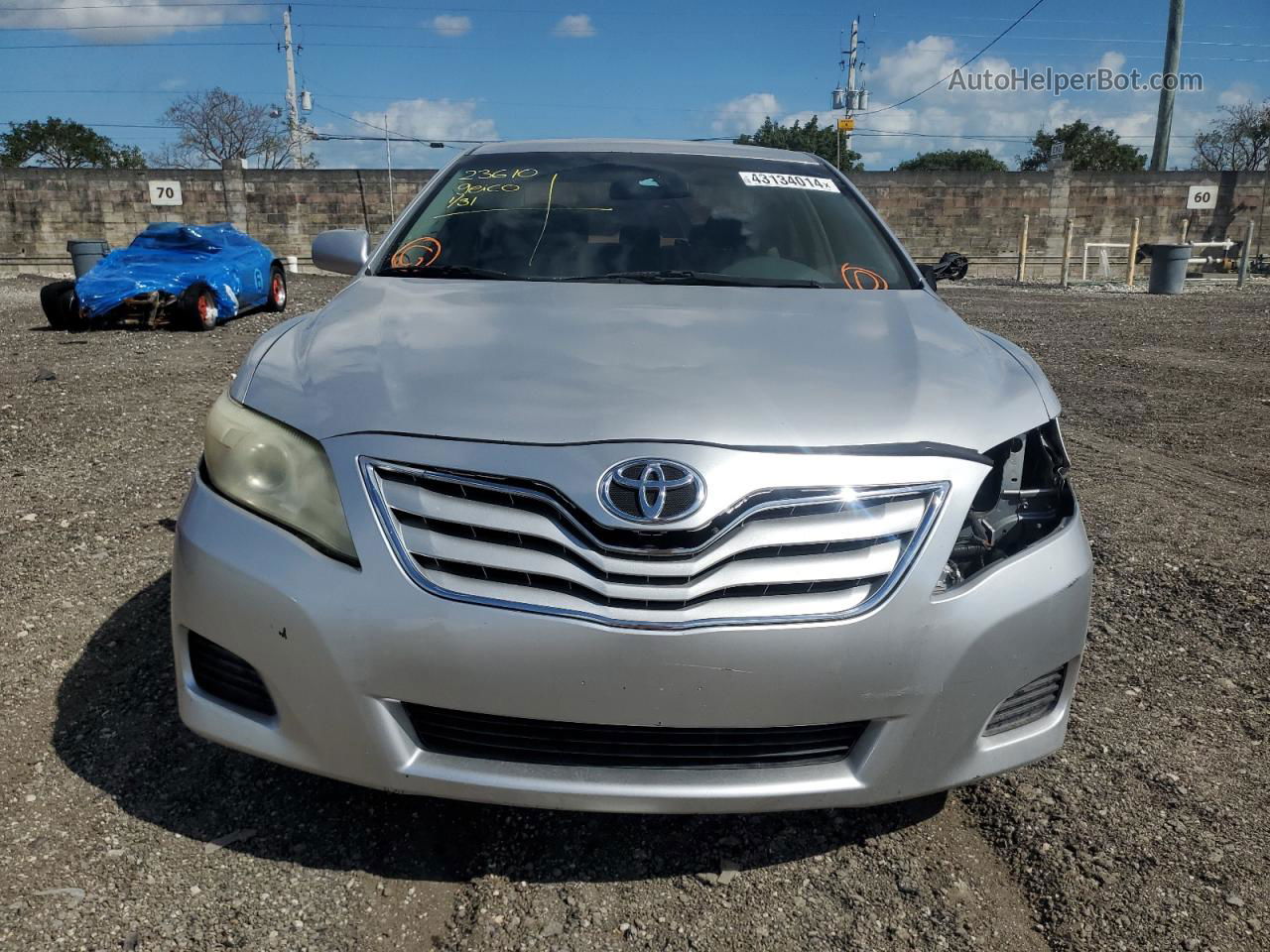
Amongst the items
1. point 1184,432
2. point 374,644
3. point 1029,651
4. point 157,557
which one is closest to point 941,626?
point 1029,651

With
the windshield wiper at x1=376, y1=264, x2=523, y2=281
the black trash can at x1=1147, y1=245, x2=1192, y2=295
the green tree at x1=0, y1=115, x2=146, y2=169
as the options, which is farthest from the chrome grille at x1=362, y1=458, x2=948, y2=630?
the green tree at x1=0, y1=115, x2=146, y2=169

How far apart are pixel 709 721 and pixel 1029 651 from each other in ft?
2.03

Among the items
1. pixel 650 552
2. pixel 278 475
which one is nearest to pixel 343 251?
pixel 278 475

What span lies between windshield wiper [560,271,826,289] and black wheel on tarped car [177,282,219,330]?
9.24 metres

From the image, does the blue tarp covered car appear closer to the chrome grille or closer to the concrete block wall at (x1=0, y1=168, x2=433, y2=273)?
the chrome grille

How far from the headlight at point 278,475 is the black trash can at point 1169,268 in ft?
66.8

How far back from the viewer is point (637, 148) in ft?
11.6

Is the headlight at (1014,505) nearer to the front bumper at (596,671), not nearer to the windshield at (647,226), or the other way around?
the front bumper at (596,671)

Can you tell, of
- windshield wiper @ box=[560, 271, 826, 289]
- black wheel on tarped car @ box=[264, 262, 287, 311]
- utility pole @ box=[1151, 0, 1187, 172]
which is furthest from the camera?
utility pole @ box=[1151, 0, 1187, 172]

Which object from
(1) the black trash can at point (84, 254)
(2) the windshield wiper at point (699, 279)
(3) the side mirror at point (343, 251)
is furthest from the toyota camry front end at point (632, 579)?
(1) the black trash can at point (84, 254)

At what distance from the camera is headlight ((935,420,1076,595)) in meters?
1.80

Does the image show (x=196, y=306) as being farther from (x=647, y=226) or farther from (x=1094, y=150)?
(x=1094, y=150)

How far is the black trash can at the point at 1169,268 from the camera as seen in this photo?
18922 millimetres

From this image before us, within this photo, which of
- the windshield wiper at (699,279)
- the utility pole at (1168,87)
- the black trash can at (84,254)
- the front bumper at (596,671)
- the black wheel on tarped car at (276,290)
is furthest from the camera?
the utility pole at (1168,87)
